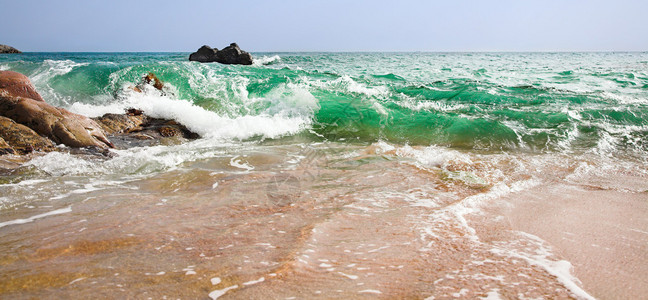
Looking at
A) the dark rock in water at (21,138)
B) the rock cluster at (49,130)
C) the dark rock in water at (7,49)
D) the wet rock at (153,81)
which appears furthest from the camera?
the dark rock in water at (7,49)

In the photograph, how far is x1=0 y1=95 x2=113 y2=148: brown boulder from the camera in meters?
5.13

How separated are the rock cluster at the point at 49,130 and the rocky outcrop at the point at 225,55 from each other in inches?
992

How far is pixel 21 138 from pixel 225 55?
91.5 ft

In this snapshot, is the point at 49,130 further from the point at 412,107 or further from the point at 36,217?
the point at 412,107

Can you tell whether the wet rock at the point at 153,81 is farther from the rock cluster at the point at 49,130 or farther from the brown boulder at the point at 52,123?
the brown boulder at the point at 52,123

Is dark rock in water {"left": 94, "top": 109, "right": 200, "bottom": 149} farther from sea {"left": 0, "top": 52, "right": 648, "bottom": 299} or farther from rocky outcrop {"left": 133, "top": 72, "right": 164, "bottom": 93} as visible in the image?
rocky outcrop {"left": 133, "top": 72, "right": 164, "bottom": 93}

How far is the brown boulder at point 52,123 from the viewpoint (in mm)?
5129

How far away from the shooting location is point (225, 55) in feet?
102

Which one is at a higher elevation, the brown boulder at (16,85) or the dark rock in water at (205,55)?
the dark rock in water at (205,55)

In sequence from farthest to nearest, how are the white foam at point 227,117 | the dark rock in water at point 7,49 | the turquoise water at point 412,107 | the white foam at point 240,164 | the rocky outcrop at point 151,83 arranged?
the dark rock in water at point 7,49
the rocky outcrop at point 151,83
the white foam at point 227,117
the turquoise water at point 412,107
the white foam at point 240,164

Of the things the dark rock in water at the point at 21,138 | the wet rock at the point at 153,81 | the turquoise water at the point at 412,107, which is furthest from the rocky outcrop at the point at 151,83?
the dark rock in water at the point at 21,138

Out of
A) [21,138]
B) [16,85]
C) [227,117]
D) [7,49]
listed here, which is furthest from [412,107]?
[7,49]

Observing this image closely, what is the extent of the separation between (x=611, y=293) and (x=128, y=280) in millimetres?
2335

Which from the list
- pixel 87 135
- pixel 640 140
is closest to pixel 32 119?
pixel 87 135
